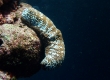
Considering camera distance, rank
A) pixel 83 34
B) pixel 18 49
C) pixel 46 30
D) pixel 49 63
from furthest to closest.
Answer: pixel 83 34 → pixel 46 30 → pixel 49 63 → pixel 18 49

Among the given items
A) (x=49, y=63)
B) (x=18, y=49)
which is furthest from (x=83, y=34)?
(x=18, y=49)

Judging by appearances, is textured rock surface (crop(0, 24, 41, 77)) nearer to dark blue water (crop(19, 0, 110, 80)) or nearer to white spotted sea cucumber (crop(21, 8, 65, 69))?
white spotted sea cucumber (crop(21, 8, 65, 69))

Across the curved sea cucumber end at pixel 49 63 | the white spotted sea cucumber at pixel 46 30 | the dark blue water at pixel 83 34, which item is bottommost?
the curved sea cucumber end at pixel 49 63

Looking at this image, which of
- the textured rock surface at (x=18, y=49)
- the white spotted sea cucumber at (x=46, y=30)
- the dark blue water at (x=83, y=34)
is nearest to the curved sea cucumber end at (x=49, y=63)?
the white spotted sea cucumber at (x=46, y=30)

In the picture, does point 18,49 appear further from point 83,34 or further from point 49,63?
point 83,34

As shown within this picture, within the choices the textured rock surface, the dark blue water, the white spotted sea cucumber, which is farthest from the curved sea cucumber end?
the dark blue water

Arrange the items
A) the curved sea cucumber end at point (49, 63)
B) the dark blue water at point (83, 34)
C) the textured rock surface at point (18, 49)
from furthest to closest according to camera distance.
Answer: the dark blue water at point (83, 34), the curved sea cucumber end at point (49, 63), the textured rock surface at point (18, 49)

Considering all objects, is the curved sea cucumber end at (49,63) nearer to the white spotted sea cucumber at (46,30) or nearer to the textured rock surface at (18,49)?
the white spotted sea cucumber at (46,30)

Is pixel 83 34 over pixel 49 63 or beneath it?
over

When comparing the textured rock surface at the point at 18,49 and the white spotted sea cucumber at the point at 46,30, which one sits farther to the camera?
the white spotted sea cucumber at the point at 46,30
